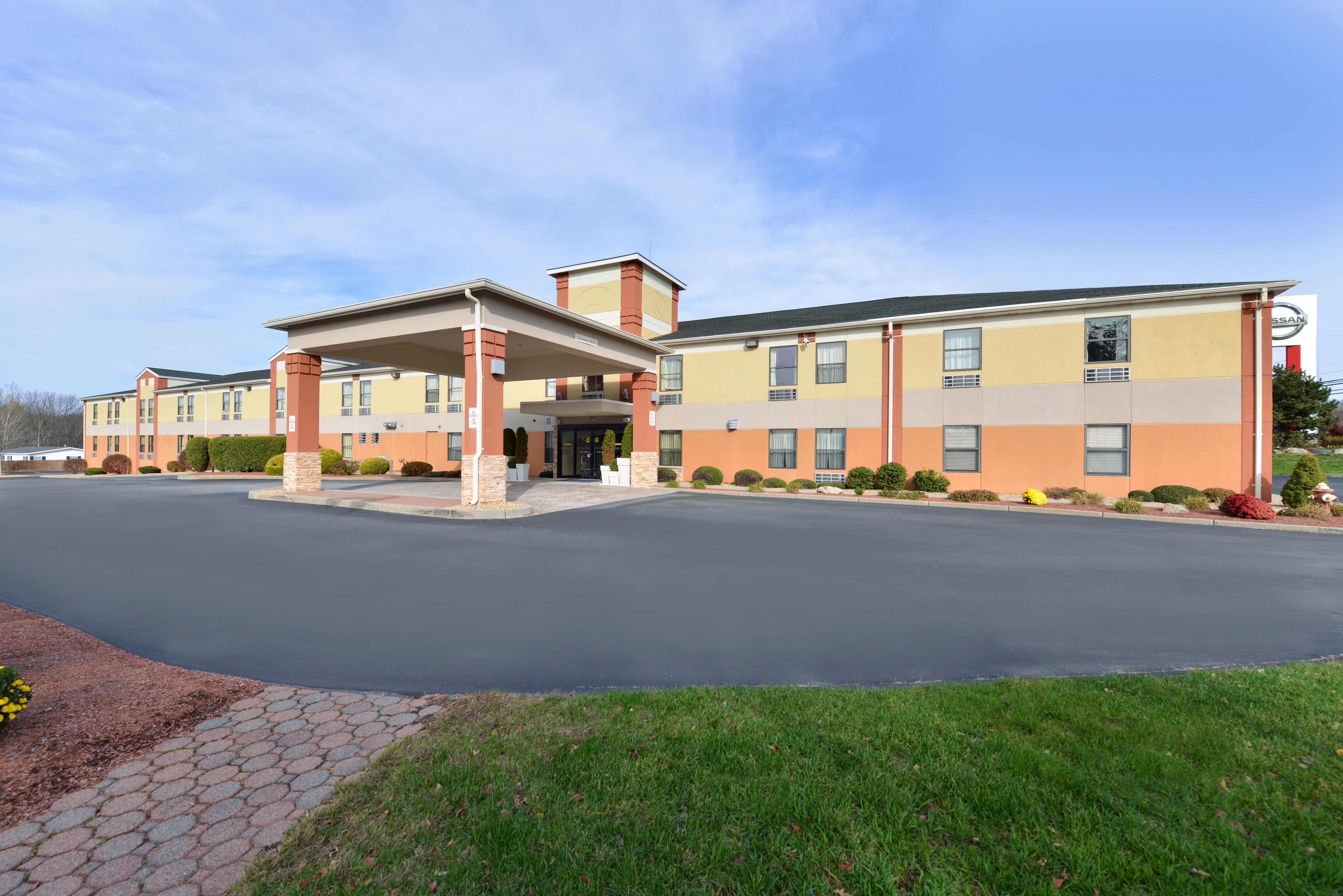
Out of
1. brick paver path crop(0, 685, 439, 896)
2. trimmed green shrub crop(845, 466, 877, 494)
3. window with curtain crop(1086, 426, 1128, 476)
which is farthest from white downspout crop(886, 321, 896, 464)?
brick paver path crop(0, 685, 439, 896)

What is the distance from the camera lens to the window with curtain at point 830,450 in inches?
893

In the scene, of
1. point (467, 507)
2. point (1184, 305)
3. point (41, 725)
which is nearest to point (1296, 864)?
point (41, 725)

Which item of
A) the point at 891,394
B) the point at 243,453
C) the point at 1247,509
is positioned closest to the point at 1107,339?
the point at 1247,509

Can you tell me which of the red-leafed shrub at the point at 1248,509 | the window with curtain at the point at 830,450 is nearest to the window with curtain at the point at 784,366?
the window with curtain at the point at 830,450

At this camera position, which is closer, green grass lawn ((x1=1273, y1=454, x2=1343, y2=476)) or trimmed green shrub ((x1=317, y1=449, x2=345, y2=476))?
trimmed green shrub ((x1=317, y1=449, x2=345, y2=476))

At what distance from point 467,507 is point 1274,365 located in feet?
190

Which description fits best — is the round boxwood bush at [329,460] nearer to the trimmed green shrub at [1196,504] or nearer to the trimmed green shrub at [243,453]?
the trimmed green shrub at [243,453]

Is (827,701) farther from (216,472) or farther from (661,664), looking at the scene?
(216,472)

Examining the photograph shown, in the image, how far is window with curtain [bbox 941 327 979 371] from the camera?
20.6m

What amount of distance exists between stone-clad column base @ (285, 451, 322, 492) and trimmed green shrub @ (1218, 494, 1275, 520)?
25906mm

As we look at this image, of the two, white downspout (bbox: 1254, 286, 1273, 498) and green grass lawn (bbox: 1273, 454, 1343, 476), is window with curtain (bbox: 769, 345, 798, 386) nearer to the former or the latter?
white downspout (bbox: 1254, 286, 1273, 498)

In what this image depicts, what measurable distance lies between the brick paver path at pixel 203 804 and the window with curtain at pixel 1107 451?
2151 centimetres

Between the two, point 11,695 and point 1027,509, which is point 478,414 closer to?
point 11,695

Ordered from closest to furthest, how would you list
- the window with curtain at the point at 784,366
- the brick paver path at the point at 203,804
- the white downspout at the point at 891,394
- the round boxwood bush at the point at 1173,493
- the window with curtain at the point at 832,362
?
the brick paver path at the point at 203,804, the round boxwood bush at the point at 1173,493, the white downspout at the point at 891,394, the window with curtain at the point at 832,362, the window with curtain at the point at 784,366
